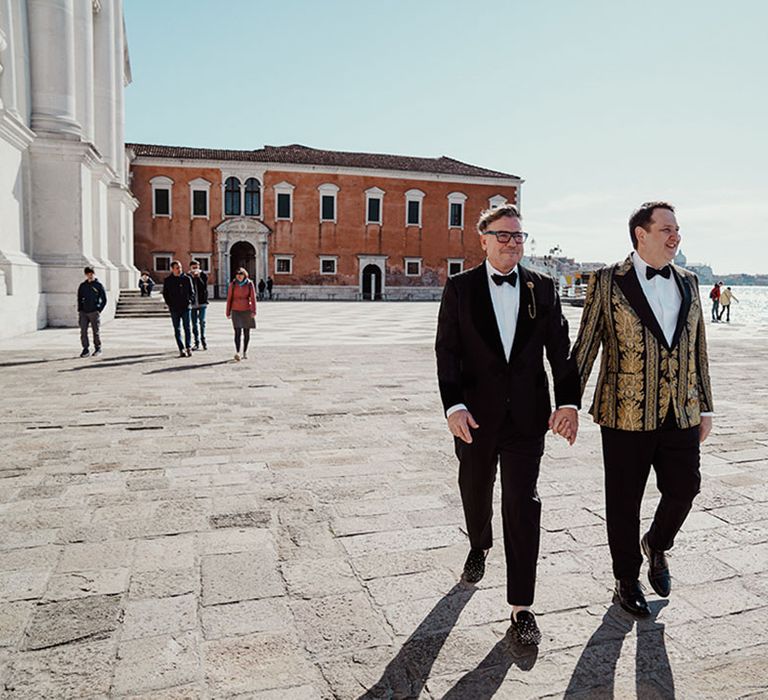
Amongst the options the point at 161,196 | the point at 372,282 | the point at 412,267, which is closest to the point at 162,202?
the point at 161,196

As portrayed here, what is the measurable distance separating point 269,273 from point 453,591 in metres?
41.0

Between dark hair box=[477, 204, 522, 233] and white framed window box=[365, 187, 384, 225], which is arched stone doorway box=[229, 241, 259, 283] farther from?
dark hair box=[477, 204, 522, 233]

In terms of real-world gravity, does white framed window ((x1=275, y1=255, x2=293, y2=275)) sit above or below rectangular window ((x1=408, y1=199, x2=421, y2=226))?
below

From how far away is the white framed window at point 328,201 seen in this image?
1719 inches

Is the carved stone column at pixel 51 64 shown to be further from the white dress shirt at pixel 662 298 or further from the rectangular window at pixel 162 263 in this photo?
the rectangular window at pixel 162 263

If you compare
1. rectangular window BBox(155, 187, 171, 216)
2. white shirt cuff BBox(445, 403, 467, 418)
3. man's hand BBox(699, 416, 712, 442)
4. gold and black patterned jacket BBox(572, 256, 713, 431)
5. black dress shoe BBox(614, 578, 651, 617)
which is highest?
rectangular window BBox(155, 187, 171, 216)

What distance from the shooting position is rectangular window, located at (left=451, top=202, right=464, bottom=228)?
46.2 m

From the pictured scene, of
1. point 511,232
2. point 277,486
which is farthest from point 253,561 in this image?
point 511,232

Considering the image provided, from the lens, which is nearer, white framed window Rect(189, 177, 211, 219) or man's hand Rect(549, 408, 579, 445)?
man's hand Rect(549, 408, 579, 445)

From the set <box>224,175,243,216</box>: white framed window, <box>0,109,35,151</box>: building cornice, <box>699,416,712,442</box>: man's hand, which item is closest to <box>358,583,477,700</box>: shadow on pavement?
<box>699,416,712,442</box>: man's hand

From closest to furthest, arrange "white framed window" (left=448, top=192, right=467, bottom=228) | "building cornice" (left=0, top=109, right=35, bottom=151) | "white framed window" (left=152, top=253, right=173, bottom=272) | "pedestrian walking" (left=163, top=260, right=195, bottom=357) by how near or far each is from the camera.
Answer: "pedestrian walking" (left=163, top=260, right=195, bottom=357)
"building cornice" (left=0, top=109, right=35, bottom=151)
"white framed window" (left=152, top=253, right=173, bottom=272)
"white framed window" (left=448, top=192, right=467, bottom=228)

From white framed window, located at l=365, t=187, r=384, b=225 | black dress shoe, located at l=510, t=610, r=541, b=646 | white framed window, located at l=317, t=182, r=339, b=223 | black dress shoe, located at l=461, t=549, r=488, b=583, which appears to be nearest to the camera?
black dress shoe, located at l=510, t=610, r=541, b=646

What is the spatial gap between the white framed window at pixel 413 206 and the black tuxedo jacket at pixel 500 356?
43.4 m

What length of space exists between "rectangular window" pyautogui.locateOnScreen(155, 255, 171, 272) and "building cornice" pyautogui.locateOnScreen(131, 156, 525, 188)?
5631mm
